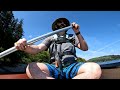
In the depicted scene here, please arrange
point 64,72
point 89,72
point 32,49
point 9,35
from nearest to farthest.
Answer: point 89,72 → point 64,72 → point 32,49 → point 9,35

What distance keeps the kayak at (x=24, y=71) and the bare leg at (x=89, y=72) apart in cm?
11

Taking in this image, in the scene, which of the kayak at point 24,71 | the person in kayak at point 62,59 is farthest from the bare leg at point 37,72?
the kayak at point 24,71

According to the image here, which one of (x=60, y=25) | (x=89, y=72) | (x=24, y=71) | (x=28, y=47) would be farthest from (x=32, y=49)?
(x=89, y=72)

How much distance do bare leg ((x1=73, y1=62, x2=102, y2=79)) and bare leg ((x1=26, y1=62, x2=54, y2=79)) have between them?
0.66 feet

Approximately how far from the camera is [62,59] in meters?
1.72

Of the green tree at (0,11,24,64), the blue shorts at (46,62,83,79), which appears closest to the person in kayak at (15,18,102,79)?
the blue shorts at (46,62,83,79)

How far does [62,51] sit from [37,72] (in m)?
0.27

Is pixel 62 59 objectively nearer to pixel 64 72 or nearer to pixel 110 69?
pixel 64 72
